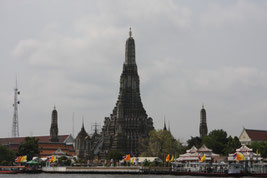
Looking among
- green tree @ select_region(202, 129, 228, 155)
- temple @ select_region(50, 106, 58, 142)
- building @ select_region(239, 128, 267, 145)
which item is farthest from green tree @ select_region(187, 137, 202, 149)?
temple @ select_region(50, 106, 58, 142)

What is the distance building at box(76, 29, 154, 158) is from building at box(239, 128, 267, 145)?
114 ft

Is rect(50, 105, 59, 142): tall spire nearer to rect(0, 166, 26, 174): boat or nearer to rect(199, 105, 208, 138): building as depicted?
rect(199, 105, 208, 138): building

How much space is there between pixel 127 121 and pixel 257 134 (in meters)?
46.0

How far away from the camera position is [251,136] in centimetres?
15375

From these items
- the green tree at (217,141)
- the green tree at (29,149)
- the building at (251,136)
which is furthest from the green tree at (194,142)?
the green tree at (29,149)

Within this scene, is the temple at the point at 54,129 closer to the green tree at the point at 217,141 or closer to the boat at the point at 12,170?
the boat at the point at 12,170

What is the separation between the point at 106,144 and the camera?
178 m

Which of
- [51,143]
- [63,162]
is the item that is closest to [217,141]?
[63,162]

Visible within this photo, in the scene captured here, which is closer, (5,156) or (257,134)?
(5,156)

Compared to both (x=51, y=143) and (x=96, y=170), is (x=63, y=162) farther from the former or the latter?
(x=51, y=143)

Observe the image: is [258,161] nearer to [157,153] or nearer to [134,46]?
[157,153]

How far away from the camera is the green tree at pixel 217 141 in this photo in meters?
136

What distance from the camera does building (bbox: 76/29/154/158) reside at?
172 m

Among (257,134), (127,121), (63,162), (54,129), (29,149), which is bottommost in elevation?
(63,162)
